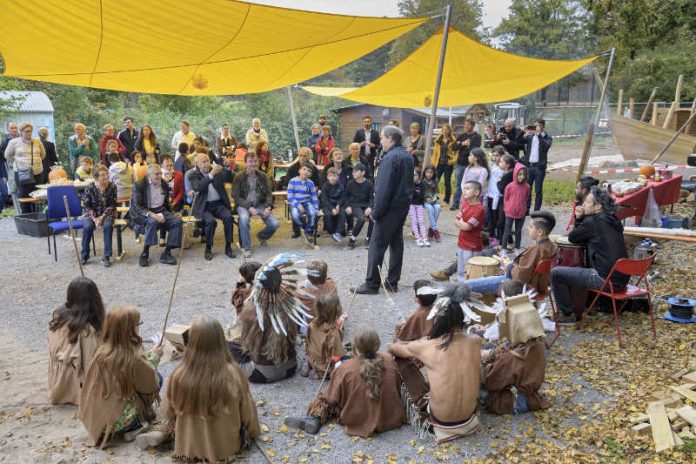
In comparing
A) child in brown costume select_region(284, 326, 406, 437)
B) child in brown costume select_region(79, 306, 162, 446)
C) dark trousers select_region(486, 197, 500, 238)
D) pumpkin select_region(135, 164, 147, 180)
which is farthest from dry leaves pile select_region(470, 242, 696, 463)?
pumpkin select_region(135, 164, 147, 180)

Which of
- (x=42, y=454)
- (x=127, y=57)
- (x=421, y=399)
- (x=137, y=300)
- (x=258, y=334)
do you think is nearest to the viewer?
(x=42, y=454)

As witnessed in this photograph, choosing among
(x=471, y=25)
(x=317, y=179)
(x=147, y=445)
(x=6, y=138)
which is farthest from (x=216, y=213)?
(x=471, y=25)

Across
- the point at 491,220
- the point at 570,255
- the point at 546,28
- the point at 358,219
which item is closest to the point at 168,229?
the point at 358,219

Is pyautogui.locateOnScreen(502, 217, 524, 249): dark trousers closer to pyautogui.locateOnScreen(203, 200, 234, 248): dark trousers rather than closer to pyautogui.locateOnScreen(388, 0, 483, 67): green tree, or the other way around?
pyautogui.locateOnScreen(203, 200, 234, 248): dark trousers

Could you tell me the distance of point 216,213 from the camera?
873cm

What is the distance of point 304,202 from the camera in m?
9.28

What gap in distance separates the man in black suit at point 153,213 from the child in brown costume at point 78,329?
158 inches

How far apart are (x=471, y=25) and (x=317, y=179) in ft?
136

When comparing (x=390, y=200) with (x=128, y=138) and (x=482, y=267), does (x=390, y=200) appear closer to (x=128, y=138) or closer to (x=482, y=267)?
(x=482, y=267)

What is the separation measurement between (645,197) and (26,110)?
45.0 feet

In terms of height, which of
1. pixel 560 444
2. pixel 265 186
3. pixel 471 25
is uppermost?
pixel 471 25

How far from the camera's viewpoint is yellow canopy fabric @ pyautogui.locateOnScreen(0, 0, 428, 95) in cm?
512

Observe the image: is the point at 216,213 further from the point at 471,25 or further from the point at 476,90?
the point at 471,25

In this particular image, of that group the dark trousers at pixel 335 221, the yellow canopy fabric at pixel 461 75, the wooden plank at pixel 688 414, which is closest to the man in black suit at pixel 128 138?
the yellow canopy fabric at pixel 461 75
